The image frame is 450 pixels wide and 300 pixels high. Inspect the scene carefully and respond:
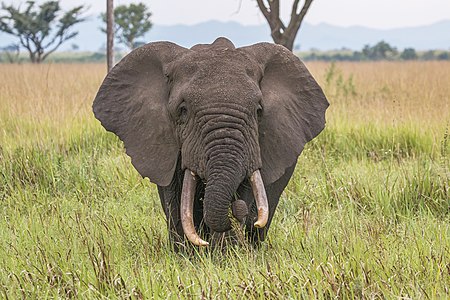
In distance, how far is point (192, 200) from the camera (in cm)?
409

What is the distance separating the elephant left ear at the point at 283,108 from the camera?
4.34 meters

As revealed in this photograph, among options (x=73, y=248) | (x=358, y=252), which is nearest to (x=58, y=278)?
(x=73, y=248)

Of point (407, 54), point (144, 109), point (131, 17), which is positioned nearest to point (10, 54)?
point (131, 17)

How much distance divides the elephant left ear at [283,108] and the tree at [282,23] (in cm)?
575

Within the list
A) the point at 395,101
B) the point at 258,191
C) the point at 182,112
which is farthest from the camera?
the point at 395,101

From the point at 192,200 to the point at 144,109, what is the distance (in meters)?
0.67

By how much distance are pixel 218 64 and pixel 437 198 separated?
235 cm

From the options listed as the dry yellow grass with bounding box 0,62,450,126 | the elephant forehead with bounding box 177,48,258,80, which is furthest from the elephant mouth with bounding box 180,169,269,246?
Answer: the dry yellow grass with bounding box 0,62,450,126

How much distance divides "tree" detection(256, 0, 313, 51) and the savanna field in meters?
1.38

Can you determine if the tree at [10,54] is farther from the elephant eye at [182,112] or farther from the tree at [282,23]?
the elephant eye at [182,112]

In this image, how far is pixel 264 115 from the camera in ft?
14.0

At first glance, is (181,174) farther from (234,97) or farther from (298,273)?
(298,273)

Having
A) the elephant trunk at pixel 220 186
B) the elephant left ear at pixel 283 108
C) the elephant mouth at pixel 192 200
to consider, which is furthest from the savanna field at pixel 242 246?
the elephant left ear at pixel 283 108

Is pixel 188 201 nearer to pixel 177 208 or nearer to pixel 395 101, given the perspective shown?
pixel 177 208
